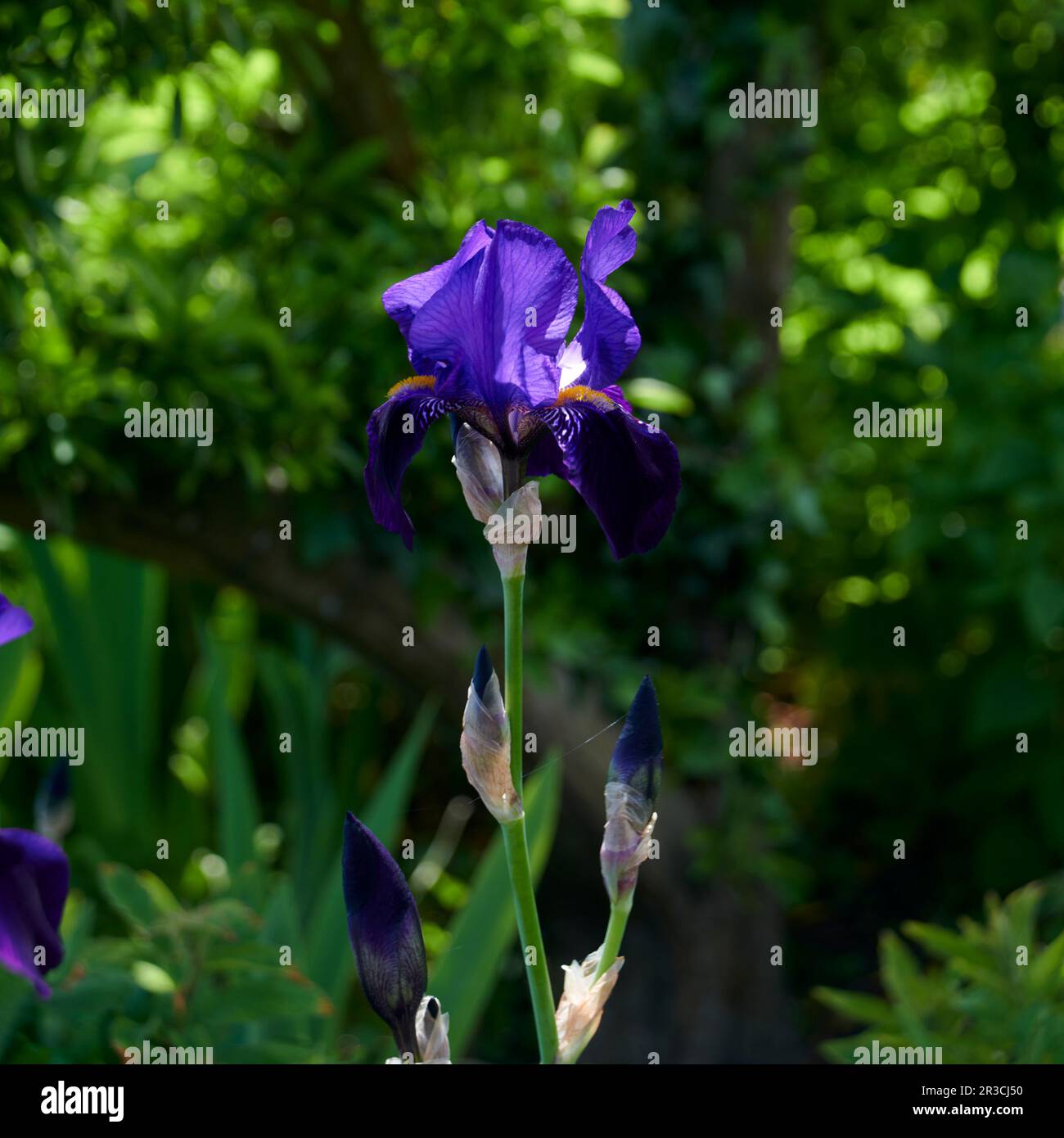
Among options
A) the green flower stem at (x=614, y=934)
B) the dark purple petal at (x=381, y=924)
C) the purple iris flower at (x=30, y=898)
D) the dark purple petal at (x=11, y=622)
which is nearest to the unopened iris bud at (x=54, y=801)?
the purple iris flower at (x=30, y=898)

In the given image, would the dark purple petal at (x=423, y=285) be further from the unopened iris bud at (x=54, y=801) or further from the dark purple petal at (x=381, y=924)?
the unopened iris bud at (x=54, y=801)

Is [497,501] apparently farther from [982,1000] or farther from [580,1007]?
[982,1000]

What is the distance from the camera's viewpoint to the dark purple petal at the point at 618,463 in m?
0.77

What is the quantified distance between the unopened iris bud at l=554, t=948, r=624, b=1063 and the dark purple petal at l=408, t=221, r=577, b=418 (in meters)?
0.38

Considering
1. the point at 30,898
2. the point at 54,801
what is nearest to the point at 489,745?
the point at 30,898

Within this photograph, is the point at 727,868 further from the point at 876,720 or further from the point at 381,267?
the point at 381,267

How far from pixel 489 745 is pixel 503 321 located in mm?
271

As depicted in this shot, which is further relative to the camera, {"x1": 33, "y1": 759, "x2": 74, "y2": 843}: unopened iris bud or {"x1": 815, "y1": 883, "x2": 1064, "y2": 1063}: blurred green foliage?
{"x1": 33, "y1": 759, "x2": 74, "y2": 843}: unopened iris bud

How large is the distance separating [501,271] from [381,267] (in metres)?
1.19

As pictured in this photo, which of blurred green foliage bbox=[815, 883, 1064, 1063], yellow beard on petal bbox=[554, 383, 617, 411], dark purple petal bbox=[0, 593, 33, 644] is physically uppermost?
yellow beard on petal bbox=[554, 383, 617, 411]

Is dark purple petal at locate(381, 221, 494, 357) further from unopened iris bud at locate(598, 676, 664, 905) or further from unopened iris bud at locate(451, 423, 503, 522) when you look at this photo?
unopened iris bud at locate(598, 676, 664, 905)

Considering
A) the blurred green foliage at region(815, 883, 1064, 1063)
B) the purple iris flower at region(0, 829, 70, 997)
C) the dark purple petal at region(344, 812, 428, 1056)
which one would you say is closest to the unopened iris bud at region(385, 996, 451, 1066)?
the dark purple petal at region(344, 812, 428, 1056)

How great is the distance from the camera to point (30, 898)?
2.87 ft

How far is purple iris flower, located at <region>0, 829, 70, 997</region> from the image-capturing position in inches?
33.9
